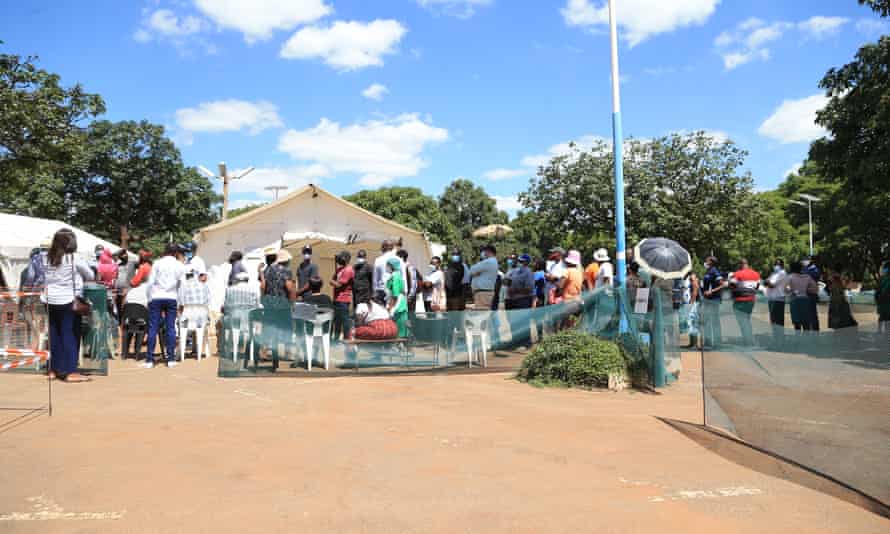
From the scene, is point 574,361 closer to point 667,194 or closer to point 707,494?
point 707,494

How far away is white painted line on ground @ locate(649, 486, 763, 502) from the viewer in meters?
3.89

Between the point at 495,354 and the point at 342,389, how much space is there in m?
2.35

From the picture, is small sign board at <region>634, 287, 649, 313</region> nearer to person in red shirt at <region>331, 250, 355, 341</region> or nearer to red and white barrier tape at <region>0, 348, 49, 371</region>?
person in red shirt at <region>331, 250, 355, 341</region>

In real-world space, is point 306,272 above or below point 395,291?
above

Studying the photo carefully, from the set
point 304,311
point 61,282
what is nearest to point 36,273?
point 61,282

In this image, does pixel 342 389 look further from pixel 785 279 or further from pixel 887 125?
pixel 887 125

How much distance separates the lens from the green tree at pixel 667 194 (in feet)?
87.1

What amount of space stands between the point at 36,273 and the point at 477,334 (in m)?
5.64

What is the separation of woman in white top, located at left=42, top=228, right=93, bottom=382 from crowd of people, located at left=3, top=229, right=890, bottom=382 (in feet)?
0.04

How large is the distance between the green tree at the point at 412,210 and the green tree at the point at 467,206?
267 cm

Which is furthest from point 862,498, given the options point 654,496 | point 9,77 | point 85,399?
point 9,77

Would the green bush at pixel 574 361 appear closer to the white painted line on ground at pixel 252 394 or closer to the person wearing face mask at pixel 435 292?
the white painted line on ground at pixel 252 394

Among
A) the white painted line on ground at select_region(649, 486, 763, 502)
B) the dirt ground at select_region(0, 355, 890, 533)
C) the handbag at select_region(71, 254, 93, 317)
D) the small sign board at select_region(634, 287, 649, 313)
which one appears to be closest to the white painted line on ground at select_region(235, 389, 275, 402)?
the dirt ground at select_region(0, 355, 890, 533)

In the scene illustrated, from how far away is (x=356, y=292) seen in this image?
9695 millimetres
